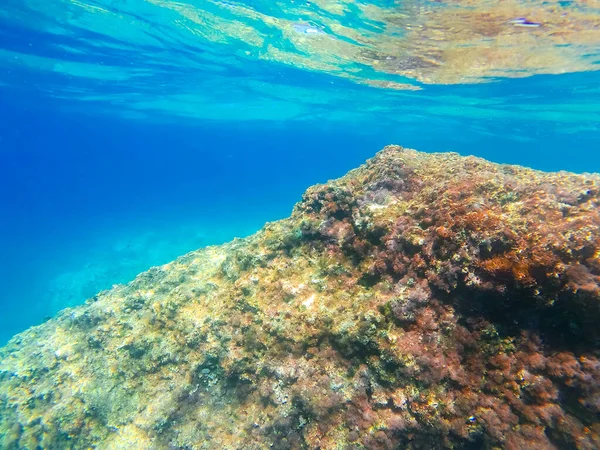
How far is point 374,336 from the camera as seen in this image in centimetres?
358

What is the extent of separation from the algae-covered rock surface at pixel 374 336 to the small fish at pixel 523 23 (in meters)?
10.4

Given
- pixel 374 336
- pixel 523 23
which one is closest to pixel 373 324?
pixel 374 336

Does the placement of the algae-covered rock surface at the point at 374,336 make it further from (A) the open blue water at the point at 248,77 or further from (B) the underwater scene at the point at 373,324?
(A) the open blue water at the point at 248,77

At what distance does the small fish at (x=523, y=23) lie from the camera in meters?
12.0

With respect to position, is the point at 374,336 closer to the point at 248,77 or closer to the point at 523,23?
the point at 523,23

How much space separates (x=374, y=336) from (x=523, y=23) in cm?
1434

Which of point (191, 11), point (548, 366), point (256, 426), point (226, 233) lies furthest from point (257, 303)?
point (226, 233)

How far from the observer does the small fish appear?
12029 millimetres

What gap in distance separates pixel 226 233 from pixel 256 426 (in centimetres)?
3364

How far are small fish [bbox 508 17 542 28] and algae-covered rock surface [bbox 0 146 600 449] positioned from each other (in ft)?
34.0

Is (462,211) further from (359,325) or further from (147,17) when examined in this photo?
(147,17)

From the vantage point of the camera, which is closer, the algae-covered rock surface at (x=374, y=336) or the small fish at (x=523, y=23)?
the algae-covered rock surface at (x=374, y=336)

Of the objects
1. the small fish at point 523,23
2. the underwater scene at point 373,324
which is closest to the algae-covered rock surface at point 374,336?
the underwater scene at point 373,324

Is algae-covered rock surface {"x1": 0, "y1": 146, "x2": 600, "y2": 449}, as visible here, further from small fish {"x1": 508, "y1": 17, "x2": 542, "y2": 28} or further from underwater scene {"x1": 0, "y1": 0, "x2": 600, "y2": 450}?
small fish {"x1": 508, "y1": 17, "x2": 542, "y2": 28}
